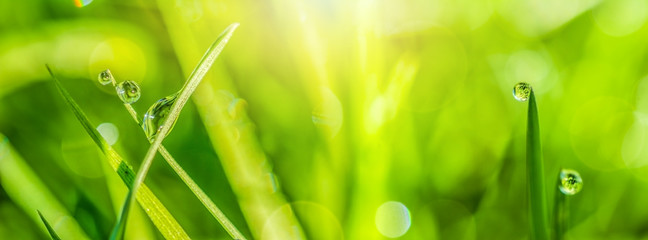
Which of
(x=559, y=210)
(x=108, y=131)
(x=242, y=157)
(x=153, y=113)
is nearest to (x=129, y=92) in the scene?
(x=153, y=113)

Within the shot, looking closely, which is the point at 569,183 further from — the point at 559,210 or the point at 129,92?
the point at 129,92

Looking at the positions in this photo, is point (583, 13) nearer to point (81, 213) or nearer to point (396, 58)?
point (396, 58)

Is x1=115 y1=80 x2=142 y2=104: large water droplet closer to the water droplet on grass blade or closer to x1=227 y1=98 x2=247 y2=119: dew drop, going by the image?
x1=227 y1=98 x2=247 y2=119: dew drop

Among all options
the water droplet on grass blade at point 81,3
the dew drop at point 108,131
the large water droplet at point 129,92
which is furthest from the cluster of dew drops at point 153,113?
the water droplet on grass blade at point 81,3

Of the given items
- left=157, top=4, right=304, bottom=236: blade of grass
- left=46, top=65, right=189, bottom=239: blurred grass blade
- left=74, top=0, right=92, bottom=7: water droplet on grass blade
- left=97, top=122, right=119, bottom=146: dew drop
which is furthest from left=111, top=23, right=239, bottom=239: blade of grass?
left=74, top=0, right=92, bottom=7: water droplet on grass blade

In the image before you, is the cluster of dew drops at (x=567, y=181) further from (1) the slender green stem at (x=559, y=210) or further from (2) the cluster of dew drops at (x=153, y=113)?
(2) the cluster of dew drops at (x=153, y=113)

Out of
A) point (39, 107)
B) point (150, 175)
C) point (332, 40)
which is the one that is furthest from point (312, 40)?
point (39, 107)

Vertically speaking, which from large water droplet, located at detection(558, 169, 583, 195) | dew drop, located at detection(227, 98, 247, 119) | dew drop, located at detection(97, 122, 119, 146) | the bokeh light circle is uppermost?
dew drop, located at detection(97, 122, 119, 146)
